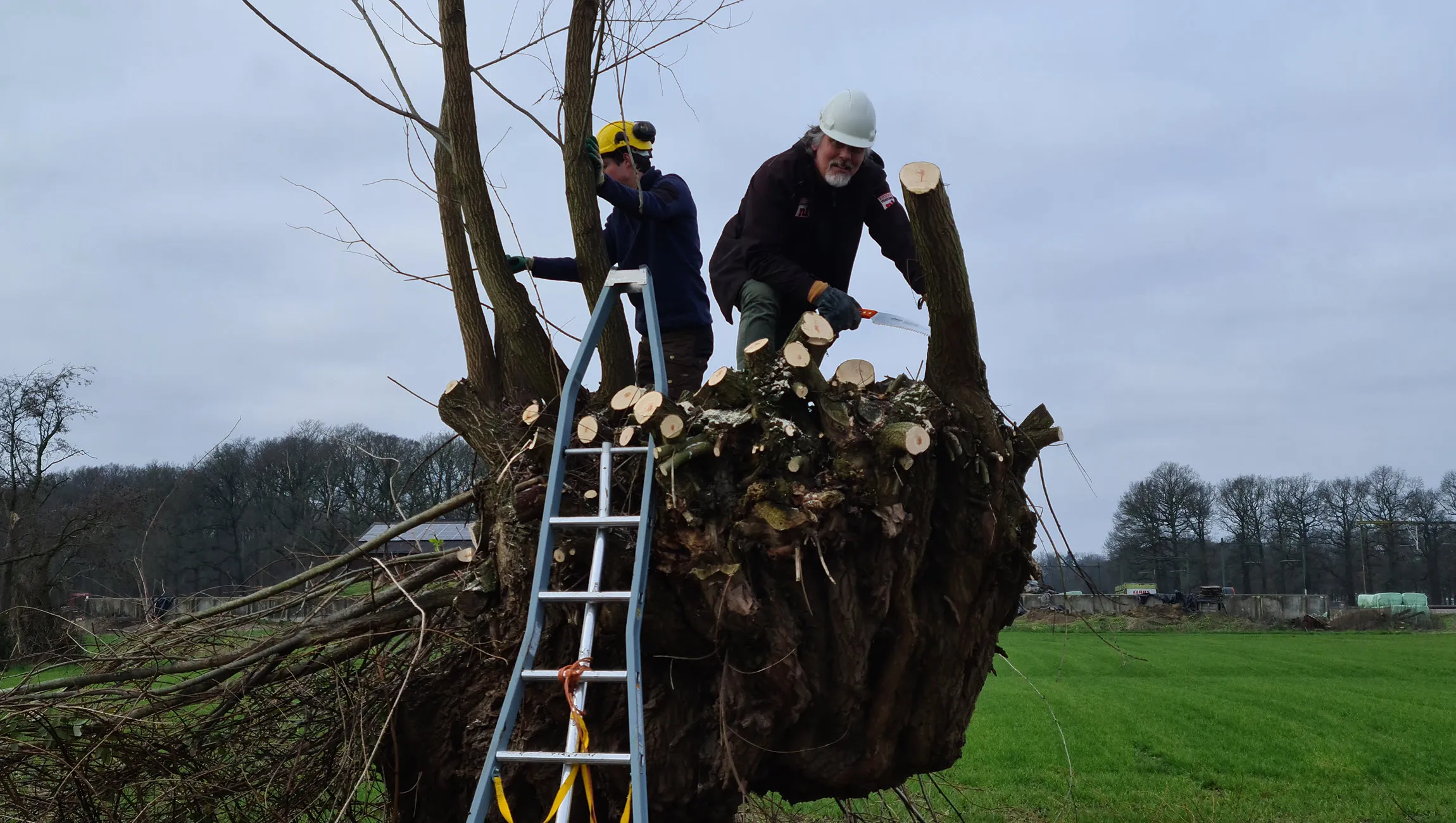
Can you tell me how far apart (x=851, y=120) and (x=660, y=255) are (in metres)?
1.21

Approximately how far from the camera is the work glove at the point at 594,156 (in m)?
3.99

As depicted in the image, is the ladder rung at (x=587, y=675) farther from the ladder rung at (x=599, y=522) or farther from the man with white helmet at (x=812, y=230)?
the man with white helmet at (x=812, y=230)

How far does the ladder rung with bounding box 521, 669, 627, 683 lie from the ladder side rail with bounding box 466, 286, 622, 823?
0.09ft

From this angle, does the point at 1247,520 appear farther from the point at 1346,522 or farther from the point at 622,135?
the point at 622,135

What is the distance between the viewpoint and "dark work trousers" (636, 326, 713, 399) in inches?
184

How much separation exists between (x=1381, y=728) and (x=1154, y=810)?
6.56 meters

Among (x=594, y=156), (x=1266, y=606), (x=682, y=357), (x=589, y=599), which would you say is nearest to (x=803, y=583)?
(x=589, y=599)

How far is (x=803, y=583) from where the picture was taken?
2.98m

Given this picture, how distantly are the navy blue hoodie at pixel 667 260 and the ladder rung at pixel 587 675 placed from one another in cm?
192

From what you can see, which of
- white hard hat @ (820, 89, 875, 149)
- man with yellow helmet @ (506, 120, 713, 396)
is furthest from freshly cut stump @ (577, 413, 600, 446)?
white hard hat @ (820, 89, 875, 149)

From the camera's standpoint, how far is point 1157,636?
1102 inches

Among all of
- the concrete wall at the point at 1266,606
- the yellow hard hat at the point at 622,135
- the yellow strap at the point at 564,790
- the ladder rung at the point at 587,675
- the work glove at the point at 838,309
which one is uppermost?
the yellow hard hat at the point at 622,135

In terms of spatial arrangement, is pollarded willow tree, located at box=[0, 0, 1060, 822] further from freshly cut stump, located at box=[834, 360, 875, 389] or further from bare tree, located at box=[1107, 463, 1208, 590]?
bare tree, located at box=[1107, 463, 1208, 590]

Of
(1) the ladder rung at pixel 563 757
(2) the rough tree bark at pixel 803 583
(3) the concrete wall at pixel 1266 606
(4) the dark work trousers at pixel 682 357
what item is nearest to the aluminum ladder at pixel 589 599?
(1) the ladder rung at pixel 563 757
